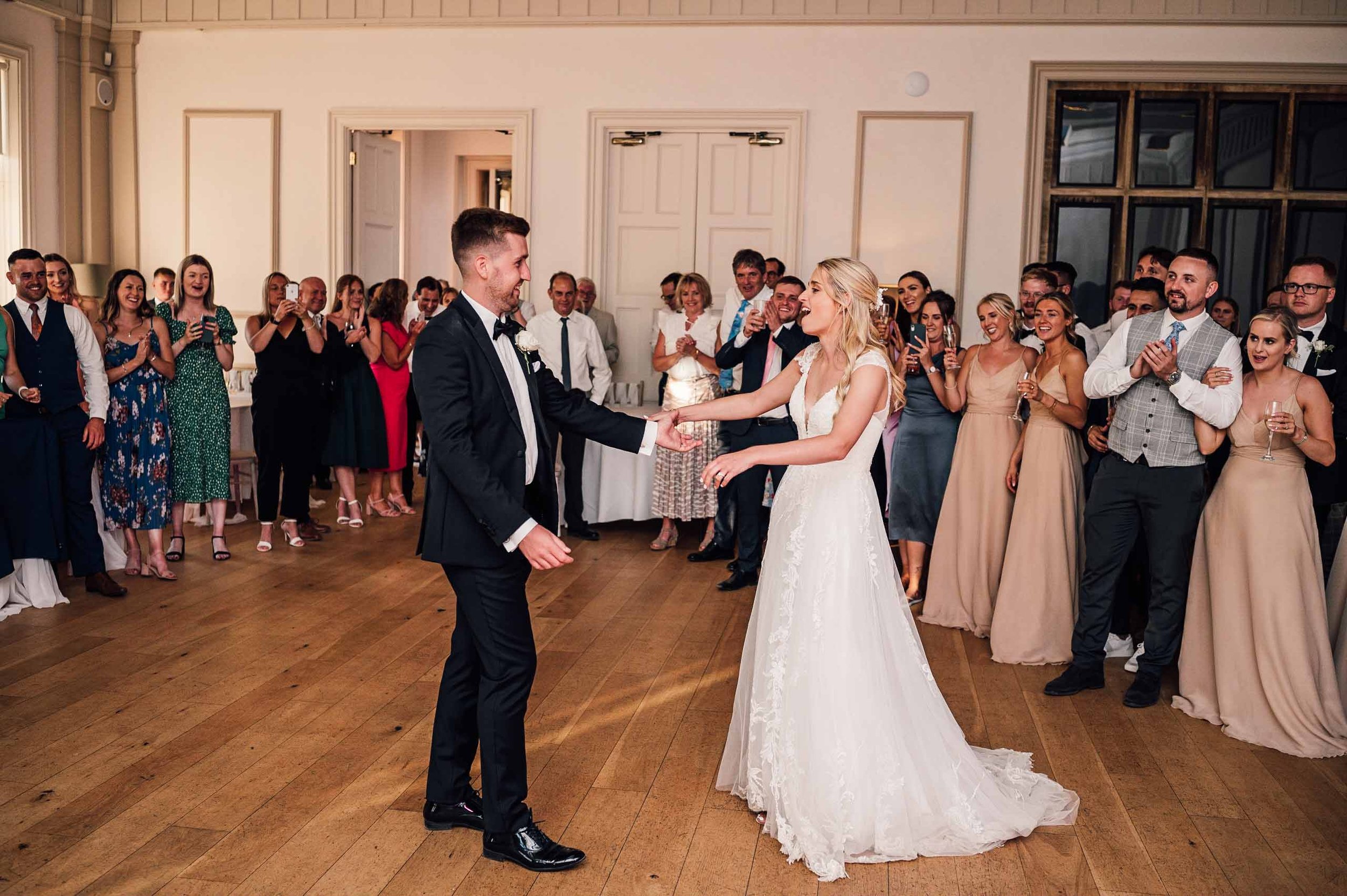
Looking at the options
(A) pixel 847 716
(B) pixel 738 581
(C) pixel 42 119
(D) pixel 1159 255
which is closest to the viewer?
(A) pixel 847 716

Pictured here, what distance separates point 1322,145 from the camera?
8.34m

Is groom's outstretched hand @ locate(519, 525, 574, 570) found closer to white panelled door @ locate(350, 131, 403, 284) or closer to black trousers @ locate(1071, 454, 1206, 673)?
black trousers @ locate(1071, 454, 1206, 673)

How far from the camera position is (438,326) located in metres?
2.84

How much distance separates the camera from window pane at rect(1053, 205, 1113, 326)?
339 inches

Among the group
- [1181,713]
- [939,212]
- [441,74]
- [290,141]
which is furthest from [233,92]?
[1181,713]

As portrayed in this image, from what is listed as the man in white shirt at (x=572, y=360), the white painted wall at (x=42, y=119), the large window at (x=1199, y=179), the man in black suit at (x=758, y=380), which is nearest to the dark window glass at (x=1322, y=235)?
the large window at (x=1199, y=179)

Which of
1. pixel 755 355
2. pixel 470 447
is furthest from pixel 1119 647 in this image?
pixel 470 447

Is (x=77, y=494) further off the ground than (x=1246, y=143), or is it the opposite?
(x=1246, y=143)

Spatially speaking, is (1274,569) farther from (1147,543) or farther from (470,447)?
(470,447)

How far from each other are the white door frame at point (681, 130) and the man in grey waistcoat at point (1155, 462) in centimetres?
463

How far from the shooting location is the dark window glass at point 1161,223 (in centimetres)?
857

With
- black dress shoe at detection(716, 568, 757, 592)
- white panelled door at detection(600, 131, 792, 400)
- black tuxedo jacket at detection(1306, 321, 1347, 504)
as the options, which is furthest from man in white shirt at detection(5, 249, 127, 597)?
black tuxedo jacket at detection(1306, 321, 1347, 504)

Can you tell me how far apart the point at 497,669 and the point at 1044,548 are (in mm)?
2845

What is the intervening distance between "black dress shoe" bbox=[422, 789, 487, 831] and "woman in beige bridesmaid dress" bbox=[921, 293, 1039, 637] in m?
2.93
